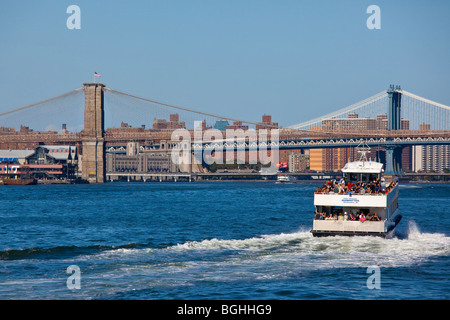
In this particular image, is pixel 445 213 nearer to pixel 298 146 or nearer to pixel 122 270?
pixel 122 270

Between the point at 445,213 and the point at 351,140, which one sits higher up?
the point at 351,140

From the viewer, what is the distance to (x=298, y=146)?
6009 inches

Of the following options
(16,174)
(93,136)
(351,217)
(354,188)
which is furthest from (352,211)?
(16,174)

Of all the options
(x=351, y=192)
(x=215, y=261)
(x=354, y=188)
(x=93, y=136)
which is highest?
(x=93, y=136)

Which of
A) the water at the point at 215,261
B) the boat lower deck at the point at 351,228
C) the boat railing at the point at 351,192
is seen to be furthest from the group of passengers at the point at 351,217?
the water at the point at 215,261

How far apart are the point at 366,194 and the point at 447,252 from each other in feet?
15.6

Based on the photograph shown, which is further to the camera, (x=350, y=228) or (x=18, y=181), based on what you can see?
(x=18, y=181)

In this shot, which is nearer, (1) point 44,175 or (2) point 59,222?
(2) point 59,222

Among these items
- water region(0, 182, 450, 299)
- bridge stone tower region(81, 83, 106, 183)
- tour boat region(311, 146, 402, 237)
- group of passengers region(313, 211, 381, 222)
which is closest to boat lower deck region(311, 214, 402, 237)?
tour boat region(311, 146, 402, 237)

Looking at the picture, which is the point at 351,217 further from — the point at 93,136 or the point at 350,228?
the point at 93,136

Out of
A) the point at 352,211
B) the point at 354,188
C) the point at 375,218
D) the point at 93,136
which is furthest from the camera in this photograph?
the point at 93,136

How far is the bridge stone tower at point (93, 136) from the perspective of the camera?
486 feet

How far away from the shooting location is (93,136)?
14750 centimetres
